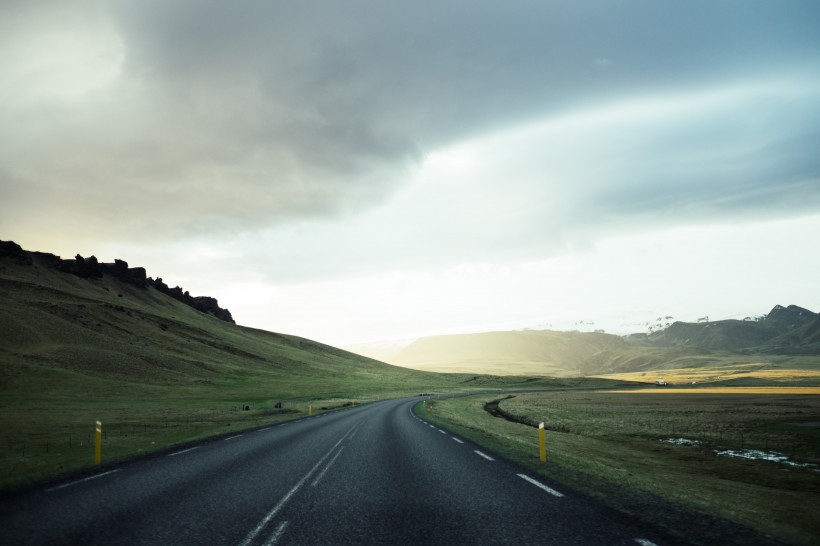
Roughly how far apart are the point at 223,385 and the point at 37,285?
85.3 metres

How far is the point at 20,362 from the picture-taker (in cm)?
8712

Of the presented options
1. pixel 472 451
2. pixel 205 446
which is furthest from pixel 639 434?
pixel 205 446

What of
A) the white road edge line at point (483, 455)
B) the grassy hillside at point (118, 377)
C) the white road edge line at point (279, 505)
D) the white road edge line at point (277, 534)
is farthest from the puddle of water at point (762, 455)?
the grassy hillside at point (118, 377)

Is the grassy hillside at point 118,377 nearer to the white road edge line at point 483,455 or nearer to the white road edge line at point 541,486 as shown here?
the white road edge line at point 483,455

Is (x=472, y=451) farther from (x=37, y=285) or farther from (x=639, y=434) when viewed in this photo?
(x=37, y=285)

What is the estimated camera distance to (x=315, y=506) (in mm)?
10039

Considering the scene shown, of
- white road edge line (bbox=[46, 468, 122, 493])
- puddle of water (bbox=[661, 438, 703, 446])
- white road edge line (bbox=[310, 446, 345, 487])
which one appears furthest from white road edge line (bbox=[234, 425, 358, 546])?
puddle of water (bbox=[661, 438, 703, 446])

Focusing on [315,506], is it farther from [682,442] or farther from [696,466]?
[682,442]

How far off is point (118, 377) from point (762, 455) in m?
104

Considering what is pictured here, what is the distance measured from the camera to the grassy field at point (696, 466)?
9812 millimetres

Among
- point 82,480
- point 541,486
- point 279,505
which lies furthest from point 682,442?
point 82,480

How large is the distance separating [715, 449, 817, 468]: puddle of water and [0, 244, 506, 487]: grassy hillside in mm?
27291

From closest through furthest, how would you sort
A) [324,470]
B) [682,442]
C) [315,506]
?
1. [315,506]
2. [324,470]
3. [682,442]

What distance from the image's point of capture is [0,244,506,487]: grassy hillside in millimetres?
29078
